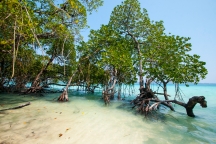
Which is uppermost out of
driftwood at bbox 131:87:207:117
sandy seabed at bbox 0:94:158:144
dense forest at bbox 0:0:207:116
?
dense forest at bbox 0:0:207:116

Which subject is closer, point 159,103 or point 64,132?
point 64,132

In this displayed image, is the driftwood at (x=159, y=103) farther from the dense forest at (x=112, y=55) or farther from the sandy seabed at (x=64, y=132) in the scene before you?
the sandy seabed at (x=64, y=132)

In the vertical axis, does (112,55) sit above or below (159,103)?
above

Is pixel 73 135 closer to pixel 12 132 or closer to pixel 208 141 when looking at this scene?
pixel 12 132

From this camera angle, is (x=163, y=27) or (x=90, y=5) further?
(x=163, y=27)

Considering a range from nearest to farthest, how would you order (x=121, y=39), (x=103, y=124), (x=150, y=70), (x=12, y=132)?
(x=12, y=132)
(x=103, y=124)
(x=150, y=70)
(x=121, y=39)

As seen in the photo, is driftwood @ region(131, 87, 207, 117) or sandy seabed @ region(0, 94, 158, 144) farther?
driftwood @ region(131, 87, 207, 117)

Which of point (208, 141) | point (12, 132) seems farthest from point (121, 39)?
point (12, 132)

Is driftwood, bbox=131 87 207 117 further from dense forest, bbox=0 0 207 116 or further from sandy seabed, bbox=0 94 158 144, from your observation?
sandy seabed, bbox=0 94 158 144

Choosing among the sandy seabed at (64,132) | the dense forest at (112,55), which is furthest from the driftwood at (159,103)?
the sandy seabed at (64,132)

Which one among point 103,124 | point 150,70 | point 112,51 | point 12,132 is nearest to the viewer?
point 12,132

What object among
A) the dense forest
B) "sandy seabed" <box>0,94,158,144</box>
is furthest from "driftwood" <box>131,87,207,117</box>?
"sandy seabed" <box>0,94,158,144</box>

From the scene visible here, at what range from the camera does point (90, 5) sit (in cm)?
671

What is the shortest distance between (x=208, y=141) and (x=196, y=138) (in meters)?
0.29
